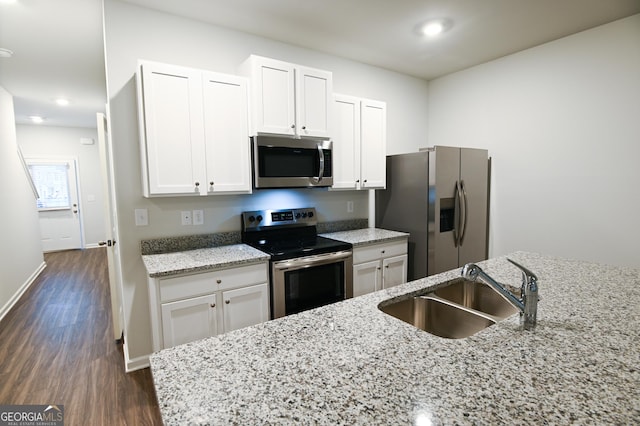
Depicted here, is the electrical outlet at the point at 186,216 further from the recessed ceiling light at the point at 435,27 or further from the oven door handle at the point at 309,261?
the recessed ceiling light at the point at 435,27

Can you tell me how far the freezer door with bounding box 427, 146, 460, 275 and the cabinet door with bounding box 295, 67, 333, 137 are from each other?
108 cm

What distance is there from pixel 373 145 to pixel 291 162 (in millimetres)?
1015

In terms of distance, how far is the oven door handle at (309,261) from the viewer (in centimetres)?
243

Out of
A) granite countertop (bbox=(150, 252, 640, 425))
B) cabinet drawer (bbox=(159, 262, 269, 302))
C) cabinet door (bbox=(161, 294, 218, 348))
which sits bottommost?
cabinet door (bbox=(161, 294, 218, 348))

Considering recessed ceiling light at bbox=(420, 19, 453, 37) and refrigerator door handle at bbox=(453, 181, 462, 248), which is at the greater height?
recessed ceiling light at bbox=(420, 19, 453, 37)

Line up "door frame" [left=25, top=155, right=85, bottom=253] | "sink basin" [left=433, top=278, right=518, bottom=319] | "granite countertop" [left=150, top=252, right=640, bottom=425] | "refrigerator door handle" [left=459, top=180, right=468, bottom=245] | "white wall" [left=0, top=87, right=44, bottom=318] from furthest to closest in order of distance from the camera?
"door frame" [left=25, top=155, right=85, bottom=253], "white wall" [left=0, top=87, right=44, bottom=318], "refrigerator door handle" [left=459, top=180, right=468, bottom=245], "sink basin" [left=433, top=278, right=518, bottom=319], "granite countertop" [left=150, top=252, right=640, bottom=425]

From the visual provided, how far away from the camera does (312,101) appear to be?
2816 mm

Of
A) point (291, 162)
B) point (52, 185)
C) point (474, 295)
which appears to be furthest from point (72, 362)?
point (52, 185)

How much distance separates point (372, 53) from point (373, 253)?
2.04 m

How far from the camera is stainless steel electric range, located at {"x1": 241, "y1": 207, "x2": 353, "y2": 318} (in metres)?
2.45

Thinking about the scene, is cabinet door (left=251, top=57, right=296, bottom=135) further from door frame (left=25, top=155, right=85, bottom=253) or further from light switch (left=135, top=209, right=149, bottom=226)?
door frame (left=25, top=155, right=85, bottom=253)

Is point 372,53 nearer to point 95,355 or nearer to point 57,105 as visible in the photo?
point 95,355

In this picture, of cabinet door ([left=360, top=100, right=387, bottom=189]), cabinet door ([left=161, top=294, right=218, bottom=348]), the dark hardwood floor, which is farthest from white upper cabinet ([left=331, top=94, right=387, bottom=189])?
the dark hardwood floor

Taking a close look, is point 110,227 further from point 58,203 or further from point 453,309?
point 58,203
